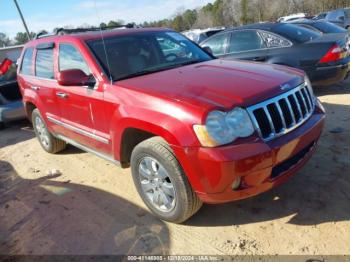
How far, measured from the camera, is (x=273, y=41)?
7324mm

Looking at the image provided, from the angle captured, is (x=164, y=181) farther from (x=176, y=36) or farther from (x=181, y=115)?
(x=176, y=36)

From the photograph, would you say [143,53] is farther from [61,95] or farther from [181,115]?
[181,115]

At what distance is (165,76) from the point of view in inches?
143

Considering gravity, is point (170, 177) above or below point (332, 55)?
below

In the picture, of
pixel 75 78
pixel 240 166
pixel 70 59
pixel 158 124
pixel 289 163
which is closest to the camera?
pixel 240 166

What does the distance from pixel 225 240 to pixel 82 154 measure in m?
3.24

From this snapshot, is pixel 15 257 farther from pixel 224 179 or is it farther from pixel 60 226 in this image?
pixel 224 179

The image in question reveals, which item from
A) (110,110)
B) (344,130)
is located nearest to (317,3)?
(344,130)

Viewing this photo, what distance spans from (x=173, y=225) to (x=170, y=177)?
0.60 metres

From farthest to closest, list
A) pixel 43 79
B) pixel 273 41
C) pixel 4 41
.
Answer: pixel 4 41
pixel 273 41
pixel 43 79

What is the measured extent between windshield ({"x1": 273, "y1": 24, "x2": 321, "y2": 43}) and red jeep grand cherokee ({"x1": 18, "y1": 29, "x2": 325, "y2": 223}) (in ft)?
11.0

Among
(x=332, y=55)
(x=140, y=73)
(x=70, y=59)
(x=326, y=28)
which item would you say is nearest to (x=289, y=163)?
(x=140, y=73)

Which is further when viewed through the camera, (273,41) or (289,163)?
(273,41)

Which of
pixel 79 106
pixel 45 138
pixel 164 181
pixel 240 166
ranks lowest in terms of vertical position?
pixel 45 138
